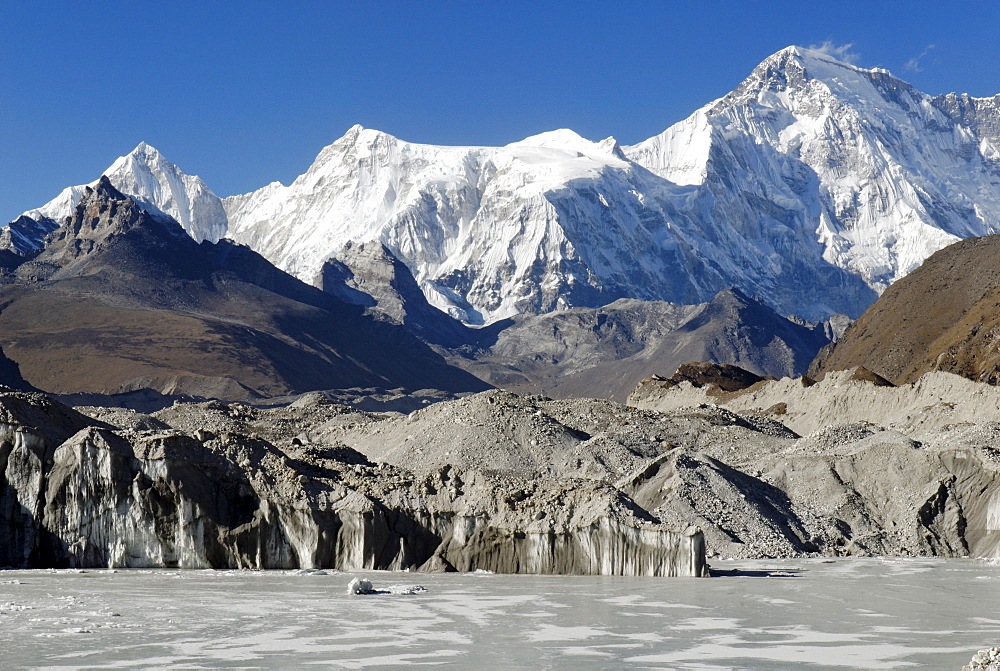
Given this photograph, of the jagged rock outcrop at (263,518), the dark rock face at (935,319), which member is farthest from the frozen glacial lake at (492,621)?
the dark rock face at (935,319)

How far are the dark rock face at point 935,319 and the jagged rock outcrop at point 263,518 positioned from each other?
325ft

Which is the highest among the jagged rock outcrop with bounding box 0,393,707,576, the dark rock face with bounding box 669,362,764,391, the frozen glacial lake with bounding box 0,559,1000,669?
the dark rock face with bounding box 669,362,764,391

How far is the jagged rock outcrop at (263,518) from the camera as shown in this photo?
48.0m

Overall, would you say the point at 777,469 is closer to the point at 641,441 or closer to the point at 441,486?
the point at 641,441

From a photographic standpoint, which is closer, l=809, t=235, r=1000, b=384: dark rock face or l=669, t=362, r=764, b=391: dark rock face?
l=809, t=235, r=1000, b=384: dark rock face

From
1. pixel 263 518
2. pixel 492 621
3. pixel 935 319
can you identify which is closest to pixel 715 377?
pixel 935 319

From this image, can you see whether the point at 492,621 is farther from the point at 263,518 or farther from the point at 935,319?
the point at 935,319

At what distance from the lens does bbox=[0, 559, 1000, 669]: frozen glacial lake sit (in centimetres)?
2994

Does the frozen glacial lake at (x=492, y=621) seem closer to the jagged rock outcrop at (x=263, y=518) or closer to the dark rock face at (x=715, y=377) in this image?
the jagged rock outcrop at (x=263, y=518)

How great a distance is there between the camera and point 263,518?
49344 mm

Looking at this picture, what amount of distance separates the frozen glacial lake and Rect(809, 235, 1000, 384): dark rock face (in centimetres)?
10211

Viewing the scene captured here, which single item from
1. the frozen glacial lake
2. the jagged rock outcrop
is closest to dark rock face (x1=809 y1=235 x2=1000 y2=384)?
the jagged rock outcrop

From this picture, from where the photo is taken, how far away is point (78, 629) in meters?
33.1

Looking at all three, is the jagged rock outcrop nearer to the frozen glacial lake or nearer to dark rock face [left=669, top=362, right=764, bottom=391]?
the frozen glacial lake
